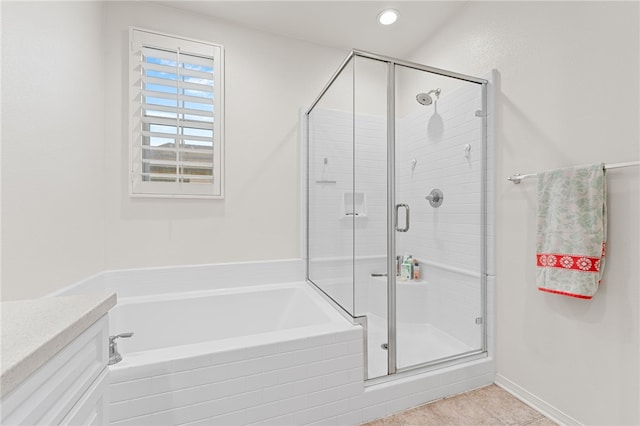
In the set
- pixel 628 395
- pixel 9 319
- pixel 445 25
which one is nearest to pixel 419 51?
pixel 445 25

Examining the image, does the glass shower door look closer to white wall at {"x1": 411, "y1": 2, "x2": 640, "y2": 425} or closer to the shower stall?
the shower stall

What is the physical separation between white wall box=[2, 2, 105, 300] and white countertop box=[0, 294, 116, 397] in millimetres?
688

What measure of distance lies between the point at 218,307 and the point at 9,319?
1534 millimetres

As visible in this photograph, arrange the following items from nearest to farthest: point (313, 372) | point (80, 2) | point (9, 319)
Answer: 1. point (9, 319)
2. point (313, 372)
3. point (80, 2)

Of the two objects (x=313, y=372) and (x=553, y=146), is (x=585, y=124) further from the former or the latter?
(x=313, y=372)

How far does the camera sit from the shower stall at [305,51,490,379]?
→ 1718 millimetres

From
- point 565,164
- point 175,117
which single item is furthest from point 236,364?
point 565,164

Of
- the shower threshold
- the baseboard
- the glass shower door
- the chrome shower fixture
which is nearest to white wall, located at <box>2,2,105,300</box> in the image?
the shower threshold

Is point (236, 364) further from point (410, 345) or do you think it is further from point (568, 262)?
point (568, 262)

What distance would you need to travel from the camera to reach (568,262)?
1383 millimetres

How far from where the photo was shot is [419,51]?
2625 mm

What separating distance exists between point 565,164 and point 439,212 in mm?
805

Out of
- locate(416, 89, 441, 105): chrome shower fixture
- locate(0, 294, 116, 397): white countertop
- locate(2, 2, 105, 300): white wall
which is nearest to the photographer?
locate(0, 294, 116, 397): white countertop

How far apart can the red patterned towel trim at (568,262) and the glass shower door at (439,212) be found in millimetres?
461
